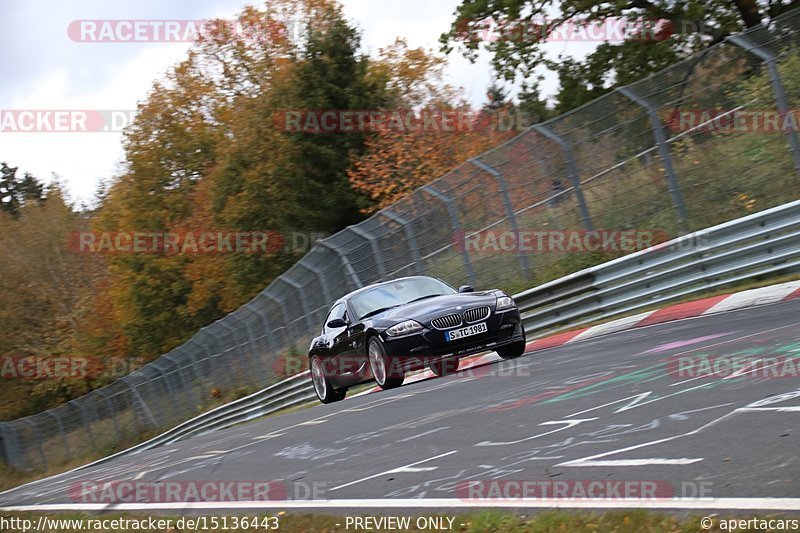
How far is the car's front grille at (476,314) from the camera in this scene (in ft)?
43.9

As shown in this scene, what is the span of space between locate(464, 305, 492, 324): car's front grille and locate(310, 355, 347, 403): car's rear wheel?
3505mm

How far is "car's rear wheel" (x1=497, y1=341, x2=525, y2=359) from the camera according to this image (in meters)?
14.4

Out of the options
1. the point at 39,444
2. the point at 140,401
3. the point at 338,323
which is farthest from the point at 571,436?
the point at 39,444

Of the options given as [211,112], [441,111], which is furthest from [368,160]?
[211,112]

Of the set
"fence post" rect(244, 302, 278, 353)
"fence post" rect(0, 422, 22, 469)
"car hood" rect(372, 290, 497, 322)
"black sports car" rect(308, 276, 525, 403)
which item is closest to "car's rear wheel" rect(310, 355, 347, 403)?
"black sports car" rect(308, 276, 525, 403)

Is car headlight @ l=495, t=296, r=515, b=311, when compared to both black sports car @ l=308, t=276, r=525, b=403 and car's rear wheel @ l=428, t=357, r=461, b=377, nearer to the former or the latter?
black sports car @ l=308, t=276, r=525, b=403

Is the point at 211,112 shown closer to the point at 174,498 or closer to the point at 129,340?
the point at 129,340

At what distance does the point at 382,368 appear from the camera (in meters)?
13.9

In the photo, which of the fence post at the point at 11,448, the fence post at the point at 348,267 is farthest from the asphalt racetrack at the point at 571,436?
the fence post at the point at 11,448

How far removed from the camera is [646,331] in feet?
42.8

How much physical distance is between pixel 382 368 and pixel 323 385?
Result: 108 inches

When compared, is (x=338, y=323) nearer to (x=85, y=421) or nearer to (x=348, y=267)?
(x=348, y=267)

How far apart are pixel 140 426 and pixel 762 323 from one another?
Result: 30593 millimetres

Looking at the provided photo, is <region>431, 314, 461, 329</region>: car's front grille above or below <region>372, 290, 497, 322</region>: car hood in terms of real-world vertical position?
below
